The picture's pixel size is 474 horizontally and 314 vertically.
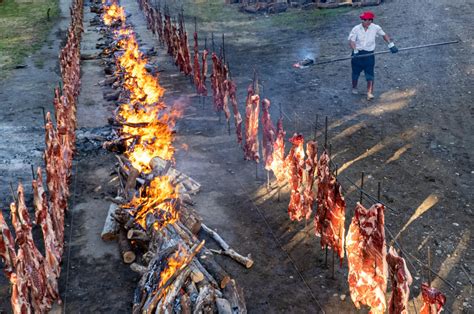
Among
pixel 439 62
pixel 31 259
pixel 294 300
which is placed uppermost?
pixel 439 62

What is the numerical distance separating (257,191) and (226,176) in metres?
1.06

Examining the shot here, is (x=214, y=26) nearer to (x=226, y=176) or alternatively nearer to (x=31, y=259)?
(x=226, y=176)

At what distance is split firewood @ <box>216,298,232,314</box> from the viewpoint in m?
6.95

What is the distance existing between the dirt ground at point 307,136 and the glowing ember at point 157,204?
867 millimetres

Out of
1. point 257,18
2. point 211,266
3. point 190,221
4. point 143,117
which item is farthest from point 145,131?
point 257,18

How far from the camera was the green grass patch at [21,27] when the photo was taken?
74.8 ft

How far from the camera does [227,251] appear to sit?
8664 mm

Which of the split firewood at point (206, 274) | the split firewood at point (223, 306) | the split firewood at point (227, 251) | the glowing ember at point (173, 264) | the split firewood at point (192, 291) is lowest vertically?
the split firewood at point (227, 251)

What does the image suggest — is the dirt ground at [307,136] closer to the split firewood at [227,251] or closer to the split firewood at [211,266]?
the split firewood at [227,251]

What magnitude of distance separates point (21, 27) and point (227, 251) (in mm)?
25845

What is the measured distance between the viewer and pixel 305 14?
2792cm

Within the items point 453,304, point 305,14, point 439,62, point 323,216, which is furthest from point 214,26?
point 453,304

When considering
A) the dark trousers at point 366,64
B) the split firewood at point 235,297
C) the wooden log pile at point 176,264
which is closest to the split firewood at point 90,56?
the dark trousers at point 366,64

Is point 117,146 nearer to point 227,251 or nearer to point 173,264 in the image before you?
point 227,251
